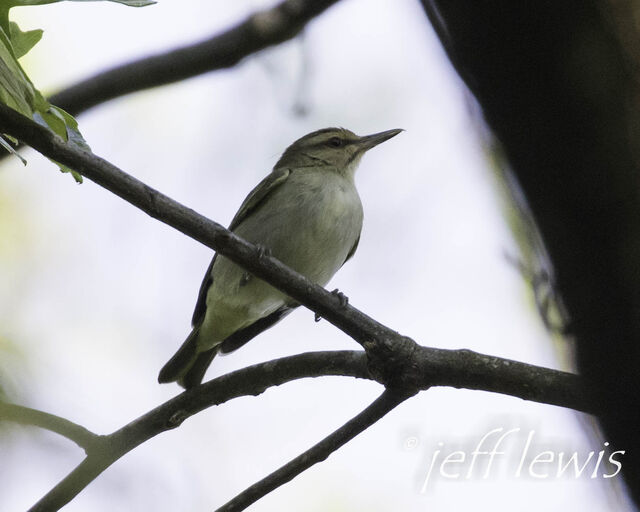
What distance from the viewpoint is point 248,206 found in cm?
652

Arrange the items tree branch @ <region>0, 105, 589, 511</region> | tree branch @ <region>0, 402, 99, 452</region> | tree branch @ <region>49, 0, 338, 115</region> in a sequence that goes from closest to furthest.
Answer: tree branch @ <region>0, 105, 589, 511</region> < tree branch @ <region>0, 402, 99, 452</region> < tree branch @ <region>49, 0, 338, 115</region>

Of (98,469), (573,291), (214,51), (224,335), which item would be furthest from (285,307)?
(573,291)

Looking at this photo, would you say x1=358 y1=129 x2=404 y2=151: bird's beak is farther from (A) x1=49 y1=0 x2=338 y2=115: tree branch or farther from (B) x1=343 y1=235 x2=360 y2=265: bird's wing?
(A) x1=49 y1=0 x2=338 y2=115: tree branch

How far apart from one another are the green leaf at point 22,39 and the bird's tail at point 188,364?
4.17 meters

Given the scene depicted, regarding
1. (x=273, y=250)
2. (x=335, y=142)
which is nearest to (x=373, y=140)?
(x=335, y=142)

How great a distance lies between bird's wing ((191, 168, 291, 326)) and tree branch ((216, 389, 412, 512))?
3.42 meters

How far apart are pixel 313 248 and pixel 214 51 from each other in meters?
1.63

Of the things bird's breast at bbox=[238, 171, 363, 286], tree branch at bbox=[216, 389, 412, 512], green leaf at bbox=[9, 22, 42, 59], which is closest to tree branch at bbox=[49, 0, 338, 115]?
bird's breast at bbox=[238, 171, 363, 286]

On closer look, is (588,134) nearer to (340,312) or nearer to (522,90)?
(522,90)

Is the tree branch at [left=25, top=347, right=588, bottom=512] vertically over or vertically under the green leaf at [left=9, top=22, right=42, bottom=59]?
under

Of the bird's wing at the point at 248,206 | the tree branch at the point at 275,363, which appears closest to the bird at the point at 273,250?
the bird's wing at the point at 248,206

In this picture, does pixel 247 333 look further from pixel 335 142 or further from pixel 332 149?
pixel 335 142

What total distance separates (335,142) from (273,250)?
1.71 meters

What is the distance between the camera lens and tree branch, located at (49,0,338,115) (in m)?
5.06
